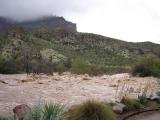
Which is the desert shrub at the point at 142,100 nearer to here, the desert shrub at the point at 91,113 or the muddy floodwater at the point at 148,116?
the muddy floodwater at the point at 148,116

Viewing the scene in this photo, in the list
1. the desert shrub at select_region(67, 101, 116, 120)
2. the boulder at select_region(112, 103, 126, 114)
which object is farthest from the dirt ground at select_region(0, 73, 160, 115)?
the desert shrub at select_region(67, 101, 116, 120)

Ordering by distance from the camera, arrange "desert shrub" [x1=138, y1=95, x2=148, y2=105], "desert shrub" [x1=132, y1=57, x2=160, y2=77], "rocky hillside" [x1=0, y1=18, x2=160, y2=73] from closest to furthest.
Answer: "desert shrub" [x1=138, y1=95, x2=148, y2=105], "desert shrub" [x1=132, y1=57, x2=160, y2=77], "rocky hillside" [x1=0, y1=18, x2=160, y2=73]

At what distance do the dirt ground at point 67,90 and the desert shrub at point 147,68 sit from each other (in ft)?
4.70

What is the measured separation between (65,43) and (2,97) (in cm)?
5465

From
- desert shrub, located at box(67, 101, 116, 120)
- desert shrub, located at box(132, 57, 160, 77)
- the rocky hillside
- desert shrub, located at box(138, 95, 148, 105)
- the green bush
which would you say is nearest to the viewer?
the green bush

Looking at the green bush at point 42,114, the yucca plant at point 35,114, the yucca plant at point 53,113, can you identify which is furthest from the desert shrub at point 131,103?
the yucca plant at point 35,114

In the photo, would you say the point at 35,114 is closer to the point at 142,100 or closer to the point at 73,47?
the point at 142,100

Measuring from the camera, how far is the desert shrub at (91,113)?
1365 cm

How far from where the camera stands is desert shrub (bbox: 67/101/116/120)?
1365 centimetres

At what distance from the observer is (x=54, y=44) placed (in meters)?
69.8

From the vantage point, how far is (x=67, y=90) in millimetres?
21828

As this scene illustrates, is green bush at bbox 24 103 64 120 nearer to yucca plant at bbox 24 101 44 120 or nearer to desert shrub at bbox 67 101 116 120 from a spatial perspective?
yucca plant at bbox 24 101 44 120

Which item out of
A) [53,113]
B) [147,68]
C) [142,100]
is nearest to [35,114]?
[53,113]

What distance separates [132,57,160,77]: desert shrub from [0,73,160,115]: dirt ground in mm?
1434
